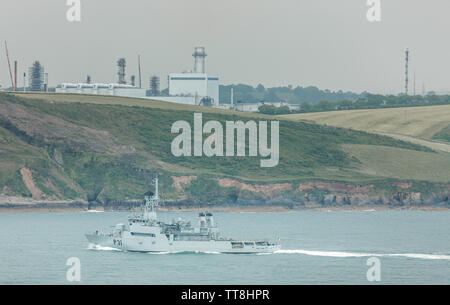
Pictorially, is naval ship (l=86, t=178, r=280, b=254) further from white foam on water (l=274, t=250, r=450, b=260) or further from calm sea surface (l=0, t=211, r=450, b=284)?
white foam on water (l=274, t=250, r=450, b=260)

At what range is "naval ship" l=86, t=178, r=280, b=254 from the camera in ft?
406

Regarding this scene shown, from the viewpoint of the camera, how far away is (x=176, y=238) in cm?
12431

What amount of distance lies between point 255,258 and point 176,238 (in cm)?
949

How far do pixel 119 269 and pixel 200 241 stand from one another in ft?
49.4

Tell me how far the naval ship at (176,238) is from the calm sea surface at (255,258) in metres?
1.19

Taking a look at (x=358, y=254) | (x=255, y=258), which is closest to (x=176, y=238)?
(x=255, y=258)

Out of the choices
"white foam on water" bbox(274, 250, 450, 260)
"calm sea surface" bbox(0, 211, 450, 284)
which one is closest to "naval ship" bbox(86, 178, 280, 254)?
"calm sea surface" bbox(0, 211, 450, 284)

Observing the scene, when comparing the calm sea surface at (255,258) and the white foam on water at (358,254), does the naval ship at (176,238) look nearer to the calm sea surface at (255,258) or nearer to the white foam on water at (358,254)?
the calm sea surface at (255,258)

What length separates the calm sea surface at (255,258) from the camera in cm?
10656

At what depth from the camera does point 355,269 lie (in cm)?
11300
